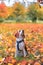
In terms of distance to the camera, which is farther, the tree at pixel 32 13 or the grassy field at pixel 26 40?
the tree at pixel 32 13

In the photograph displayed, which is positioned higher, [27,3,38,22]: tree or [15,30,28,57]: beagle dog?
[27,3,38,22]: tree

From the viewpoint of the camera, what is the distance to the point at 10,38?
1.06 meters

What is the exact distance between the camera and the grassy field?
0.99 m

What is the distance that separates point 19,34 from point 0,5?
0.83 feet

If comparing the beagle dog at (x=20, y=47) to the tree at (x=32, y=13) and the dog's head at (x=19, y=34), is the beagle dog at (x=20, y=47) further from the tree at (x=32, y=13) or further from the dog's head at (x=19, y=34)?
the tree at (x=32, y=13)

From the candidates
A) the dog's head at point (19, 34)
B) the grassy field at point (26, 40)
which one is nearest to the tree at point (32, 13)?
the grassy field at point (26, 40)

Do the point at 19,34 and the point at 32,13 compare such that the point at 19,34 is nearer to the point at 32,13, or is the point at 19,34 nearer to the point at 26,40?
the point at 26,40

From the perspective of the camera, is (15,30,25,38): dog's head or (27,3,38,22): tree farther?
(27,3,38,22): tree

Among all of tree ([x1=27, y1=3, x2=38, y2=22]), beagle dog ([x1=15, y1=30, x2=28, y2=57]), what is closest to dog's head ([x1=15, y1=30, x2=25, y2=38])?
beagle dog ([x1=15, y1=30, x2=28, y2=57])

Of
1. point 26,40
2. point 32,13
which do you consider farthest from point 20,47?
point 32,13

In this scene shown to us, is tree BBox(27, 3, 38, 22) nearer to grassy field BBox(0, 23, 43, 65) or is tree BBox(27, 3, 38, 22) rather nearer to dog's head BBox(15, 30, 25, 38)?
grassy field BBox(0, 23, 43, 65)

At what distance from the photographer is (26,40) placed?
105 centimetres

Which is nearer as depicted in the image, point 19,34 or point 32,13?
Answer: point 19,34

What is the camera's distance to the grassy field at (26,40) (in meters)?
0.99
